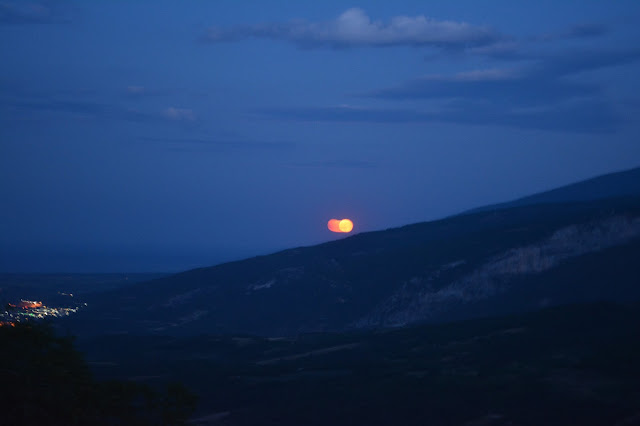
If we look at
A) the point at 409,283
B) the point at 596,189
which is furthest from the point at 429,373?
the point at 596,189

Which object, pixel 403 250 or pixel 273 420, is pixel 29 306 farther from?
pixel 273 420

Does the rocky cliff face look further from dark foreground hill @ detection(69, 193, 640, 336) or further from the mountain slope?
the mountain slope

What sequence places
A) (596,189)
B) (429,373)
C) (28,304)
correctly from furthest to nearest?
(596,189)
(28,304)
(429,373)

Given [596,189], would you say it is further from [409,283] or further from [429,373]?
[429,373]

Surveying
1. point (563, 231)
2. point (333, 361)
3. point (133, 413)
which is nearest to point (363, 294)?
point (563, 231)

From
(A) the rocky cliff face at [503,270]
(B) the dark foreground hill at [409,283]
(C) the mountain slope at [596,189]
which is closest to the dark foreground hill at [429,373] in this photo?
(B) the dark foreground hill at [409,283]

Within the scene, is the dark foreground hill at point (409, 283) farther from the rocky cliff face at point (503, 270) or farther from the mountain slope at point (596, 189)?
the mountain slope at point (596, 189)
